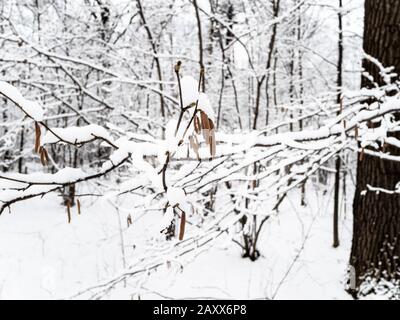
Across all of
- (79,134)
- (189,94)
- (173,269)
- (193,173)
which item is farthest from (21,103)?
(173,269)

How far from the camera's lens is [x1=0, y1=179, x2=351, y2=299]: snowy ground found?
5137mm

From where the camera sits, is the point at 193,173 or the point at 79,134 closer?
the point at 79,134

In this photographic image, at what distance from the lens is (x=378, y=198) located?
4195 millimetres

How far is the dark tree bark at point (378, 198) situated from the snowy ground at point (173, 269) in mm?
758

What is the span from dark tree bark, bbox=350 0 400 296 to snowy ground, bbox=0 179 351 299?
76cm

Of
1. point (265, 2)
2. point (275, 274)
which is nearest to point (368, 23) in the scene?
point (265, 2)

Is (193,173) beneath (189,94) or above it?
beneath

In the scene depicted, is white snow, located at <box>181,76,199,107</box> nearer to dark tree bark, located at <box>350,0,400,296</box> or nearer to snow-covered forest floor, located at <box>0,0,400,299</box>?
snow-covered forest floor, located at <box>0,0,400,299</box>

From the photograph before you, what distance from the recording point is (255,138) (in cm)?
171

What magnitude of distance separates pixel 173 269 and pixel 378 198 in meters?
2.64

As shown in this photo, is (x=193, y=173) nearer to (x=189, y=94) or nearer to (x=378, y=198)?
(x=189, y=94)

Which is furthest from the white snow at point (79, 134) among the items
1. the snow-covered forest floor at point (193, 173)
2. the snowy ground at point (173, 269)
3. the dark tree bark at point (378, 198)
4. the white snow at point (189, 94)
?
the dark tree bark at point (378, 198)

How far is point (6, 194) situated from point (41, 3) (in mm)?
10131

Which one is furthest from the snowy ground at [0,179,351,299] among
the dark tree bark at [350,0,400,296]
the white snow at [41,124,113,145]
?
the white snow at [41,124,113,145]
